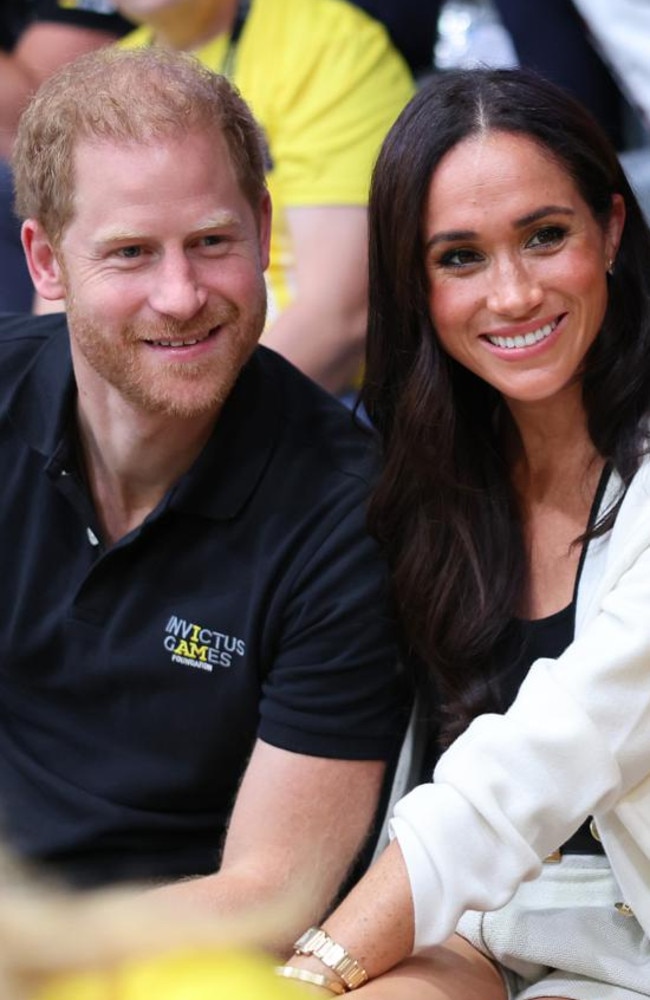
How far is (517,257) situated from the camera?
6.37ft

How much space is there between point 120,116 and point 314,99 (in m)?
1.08

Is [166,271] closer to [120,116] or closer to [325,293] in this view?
[120,116]

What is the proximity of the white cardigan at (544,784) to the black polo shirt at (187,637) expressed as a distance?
26cm

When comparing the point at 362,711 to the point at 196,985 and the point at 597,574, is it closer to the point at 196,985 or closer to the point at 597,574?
the point at 597,574

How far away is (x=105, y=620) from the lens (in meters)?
2.03

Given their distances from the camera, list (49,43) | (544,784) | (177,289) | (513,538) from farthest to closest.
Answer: (49,43), (513,538), (177,289), (544,784)

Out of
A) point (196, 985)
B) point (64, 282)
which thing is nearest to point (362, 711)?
point (64, 282)

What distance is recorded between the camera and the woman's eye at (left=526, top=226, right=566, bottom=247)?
76.5 inches

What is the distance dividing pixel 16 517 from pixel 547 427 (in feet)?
2.28

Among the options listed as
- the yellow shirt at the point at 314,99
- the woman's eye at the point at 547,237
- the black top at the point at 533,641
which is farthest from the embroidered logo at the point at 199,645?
the yellow shirt at the point at 314,99

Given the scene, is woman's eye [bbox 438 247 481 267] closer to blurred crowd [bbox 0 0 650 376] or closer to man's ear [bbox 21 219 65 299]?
man's ear [bbox 21 219 65 299]

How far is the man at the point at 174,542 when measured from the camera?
193 centimetres

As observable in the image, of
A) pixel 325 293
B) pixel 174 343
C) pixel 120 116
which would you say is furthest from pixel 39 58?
pixel 174 343


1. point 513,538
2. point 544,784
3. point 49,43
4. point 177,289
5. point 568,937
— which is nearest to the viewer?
point 544,784
